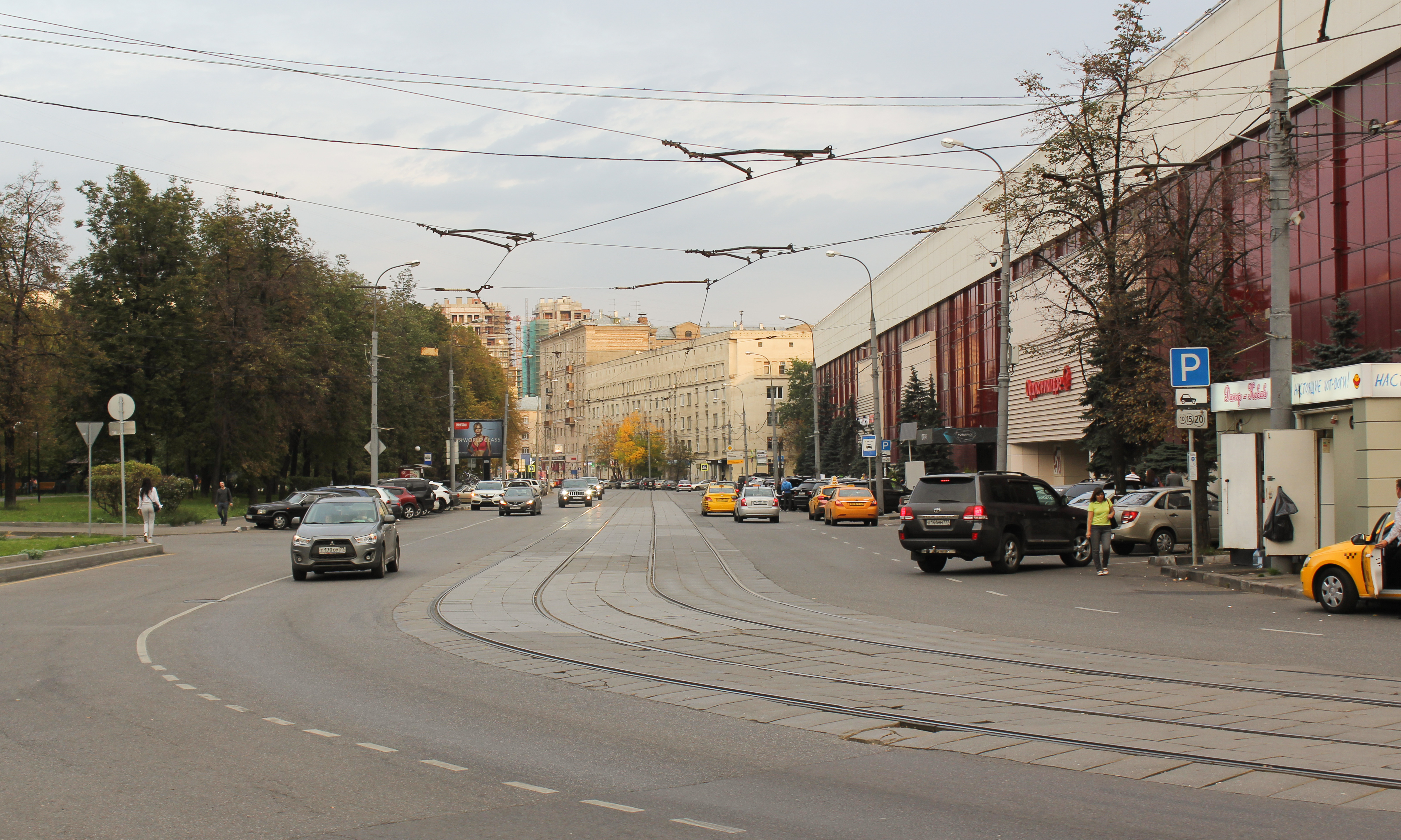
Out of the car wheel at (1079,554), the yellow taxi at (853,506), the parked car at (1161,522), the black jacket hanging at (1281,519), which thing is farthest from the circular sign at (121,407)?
the black jacket hanging at (1281,519)

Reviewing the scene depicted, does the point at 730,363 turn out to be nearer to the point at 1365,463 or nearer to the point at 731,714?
the point at 1365,463

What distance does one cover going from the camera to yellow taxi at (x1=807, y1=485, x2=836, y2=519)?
44062 mm

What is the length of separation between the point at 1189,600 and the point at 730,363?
12066 cm

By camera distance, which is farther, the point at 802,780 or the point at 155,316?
the point at 155,316

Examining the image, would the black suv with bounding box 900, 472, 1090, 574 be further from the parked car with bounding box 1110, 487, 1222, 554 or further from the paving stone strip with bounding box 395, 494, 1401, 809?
the paving stone strip with bounding box 395, 494, 1401, 809

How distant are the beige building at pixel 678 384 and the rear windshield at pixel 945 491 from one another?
90.7 m

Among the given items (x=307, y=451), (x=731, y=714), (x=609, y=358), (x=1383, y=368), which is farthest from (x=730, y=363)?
(x=731, y=714)

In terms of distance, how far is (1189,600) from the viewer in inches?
634

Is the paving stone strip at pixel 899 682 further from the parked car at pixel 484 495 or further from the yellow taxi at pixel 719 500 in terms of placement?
the parked car at pixel 484 495

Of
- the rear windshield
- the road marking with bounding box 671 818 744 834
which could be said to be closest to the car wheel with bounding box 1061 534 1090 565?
the rear windshield

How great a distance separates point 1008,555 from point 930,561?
1431mm

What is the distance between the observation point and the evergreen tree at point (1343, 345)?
86.5ft

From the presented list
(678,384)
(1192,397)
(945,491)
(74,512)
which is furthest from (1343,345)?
(678,384)

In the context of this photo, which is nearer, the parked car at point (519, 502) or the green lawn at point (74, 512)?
the green lawn at point (74, 512)
